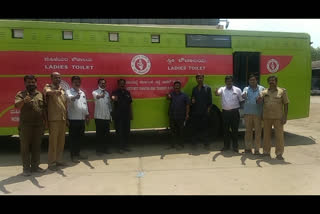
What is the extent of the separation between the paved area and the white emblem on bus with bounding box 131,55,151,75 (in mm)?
1971

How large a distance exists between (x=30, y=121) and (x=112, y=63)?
2.50 meters

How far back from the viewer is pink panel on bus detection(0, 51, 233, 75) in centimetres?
663

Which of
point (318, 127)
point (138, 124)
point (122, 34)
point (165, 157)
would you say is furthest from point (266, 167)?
point (318, 127)

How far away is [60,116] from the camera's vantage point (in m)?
5.84

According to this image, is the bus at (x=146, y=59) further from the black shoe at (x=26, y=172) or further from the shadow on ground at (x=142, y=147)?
the black shoe at (x=26, y=172)

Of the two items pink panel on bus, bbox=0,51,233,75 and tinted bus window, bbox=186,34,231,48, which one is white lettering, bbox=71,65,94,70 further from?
tinted bus window, bbox=186,34,231,48

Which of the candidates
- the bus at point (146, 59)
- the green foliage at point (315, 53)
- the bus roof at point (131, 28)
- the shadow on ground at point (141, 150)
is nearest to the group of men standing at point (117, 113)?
the shadow on ground at point (141, 150)

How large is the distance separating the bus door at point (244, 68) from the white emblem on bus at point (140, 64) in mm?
2381

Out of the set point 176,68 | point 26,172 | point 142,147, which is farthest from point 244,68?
point 26,172

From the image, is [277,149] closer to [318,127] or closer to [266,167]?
[266,167]

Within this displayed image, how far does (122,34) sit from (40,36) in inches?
72.7

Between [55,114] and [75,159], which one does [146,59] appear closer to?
[55,114]

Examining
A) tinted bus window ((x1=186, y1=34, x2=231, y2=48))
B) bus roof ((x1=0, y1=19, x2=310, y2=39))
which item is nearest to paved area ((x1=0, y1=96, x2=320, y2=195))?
tinted bus window ((x1=186, y1=34, x2=231, y2=48))

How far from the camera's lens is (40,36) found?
6699 millimetres
